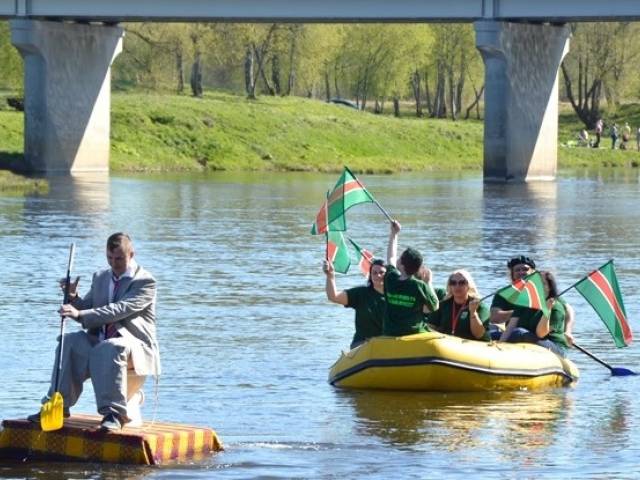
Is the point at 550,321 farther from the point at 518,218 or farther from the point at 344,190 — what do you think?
the point at 518,218

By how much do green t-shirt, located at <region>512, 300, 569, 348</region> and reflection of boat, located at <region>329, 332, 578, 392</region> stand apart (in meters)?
0.84

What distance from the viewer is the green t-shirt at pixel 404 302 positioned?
15.2 metres

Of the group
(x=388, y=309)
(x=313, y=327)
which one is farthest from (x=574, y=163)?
(x=388, y=309)

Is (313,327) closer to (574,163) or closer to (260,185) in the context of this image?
(260,185)

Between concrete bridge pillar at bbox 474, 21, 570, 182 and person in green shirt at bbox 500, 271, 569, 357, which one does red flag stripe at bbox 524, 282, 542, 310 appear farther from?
concrete bridge pillar at bbox 474, 21, 570, 182

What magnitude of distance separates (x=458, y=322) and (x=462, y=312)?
0.10 metres

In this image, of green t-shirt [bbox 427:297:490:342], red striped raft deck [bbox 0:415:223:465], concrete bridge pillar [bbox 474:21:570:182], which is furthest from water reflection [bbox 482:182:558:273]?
red striped raft deck [bbox 0:415:223:465]

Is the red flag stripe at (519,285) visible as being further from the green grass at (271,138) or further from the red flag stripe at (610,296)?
the green grass at (271,138)

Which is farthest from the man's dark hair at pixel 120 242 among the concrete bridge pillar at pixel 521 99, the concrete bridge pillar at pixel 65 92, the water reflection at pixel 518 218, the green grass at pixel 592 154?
the green grass at pixel 592 154

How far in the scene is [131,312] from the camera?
12.2 meters

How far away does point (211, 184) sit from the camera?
58219mm

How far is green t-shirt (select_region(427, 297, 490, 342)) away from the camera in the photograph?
16547 millimetres

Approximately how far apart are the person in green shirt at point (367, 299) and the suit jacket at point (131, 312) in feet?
12.2

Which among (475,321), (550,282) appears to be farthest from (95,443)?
(550,282)
